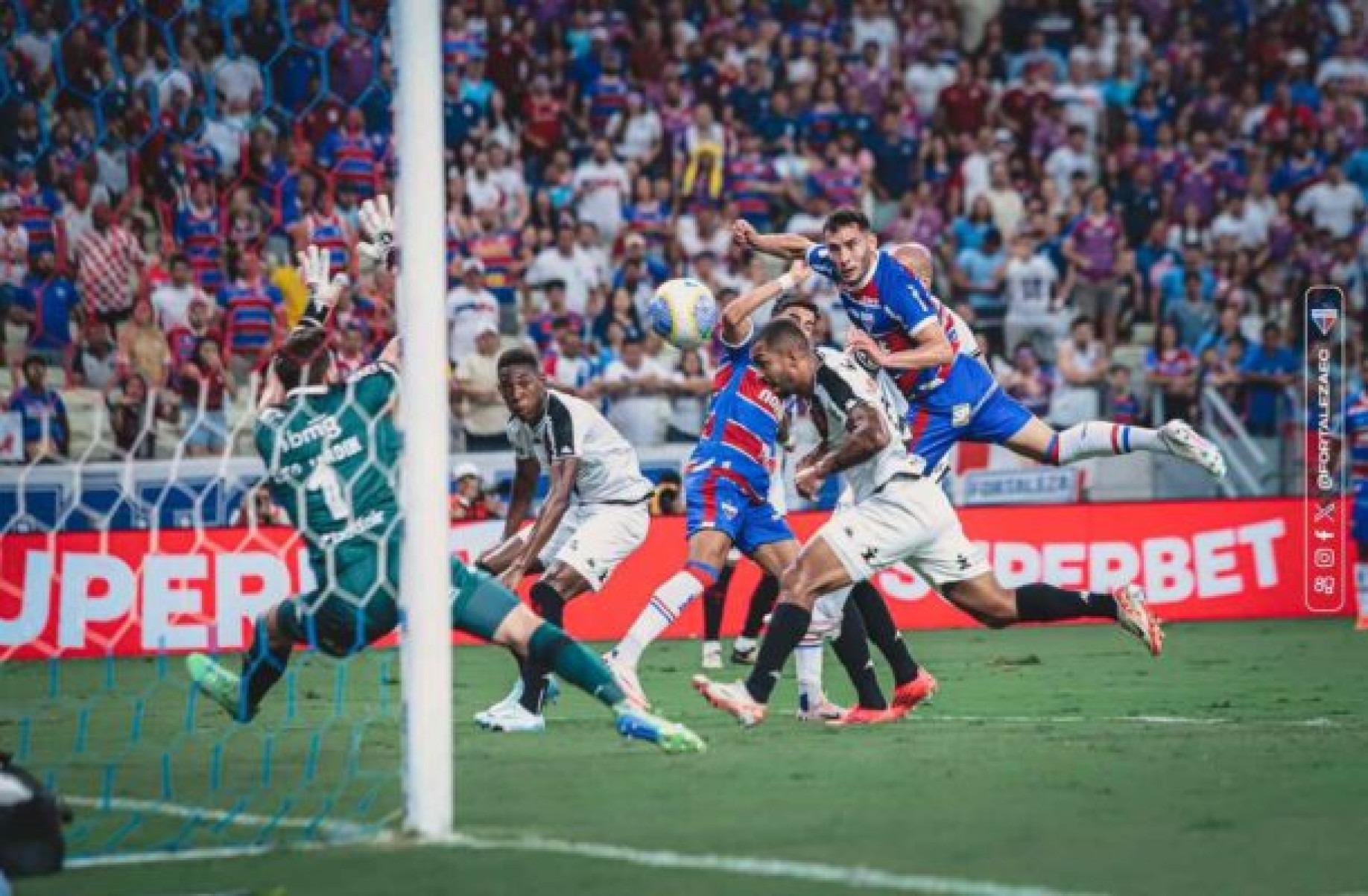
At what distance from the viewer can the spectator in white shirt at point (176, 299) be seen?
16.9 m

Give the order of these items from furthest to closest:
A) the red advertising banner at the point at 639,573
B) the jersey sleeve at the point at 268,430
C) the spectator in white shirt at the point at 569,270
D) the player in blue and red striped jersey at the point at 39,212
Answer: the spectator in white shirt at the point at 569,270 < the red advertising banner at the point at 639,573 < the player in blue and red striped jersey at the point at 39,212 < the jersey sleeve at the point at 268,430

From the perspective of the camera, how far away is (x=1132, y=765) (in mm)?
9508

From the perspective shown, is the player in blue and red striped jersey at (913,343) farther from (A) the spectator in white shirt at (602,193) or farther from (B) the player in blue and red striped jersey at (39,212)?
(A) the spectator in white shirt at (602,193)

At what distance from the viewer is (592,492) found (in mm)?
12938

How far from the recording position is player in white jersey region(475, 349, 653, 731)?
1176cm

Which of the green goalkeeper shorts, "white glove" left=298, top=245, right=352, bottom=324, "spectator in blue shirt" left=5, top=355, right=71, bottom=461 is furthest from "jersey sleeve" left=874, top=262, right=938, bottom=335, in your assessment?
"spectator in blue shirt" left=5, top=355, right=71, bottom=461

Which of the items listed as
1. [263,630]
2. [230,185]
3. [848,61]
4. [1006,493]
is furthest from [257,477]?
[848,61]

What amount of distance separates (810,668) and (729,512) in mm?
959

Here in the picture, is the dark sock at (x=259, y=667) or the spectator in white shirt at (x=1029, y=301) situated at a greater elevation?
the spectator in white shirt at (x=1029, y=301)

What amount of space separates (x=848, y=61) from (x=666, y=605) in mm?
16486

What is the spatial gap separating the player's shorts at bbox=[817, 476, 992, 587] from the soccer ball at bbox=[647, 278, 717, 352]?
164cm

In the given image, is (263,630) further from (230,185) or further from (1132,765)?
(230,185)

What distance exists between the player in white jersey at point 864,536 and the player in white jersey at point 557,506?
47.8 inches

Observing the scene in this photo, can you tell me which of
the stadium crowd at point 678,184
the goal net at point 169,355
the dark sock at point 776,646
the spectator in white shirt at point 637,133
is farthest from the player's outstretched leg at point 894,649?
the spectator in white shirt at point 637,133
